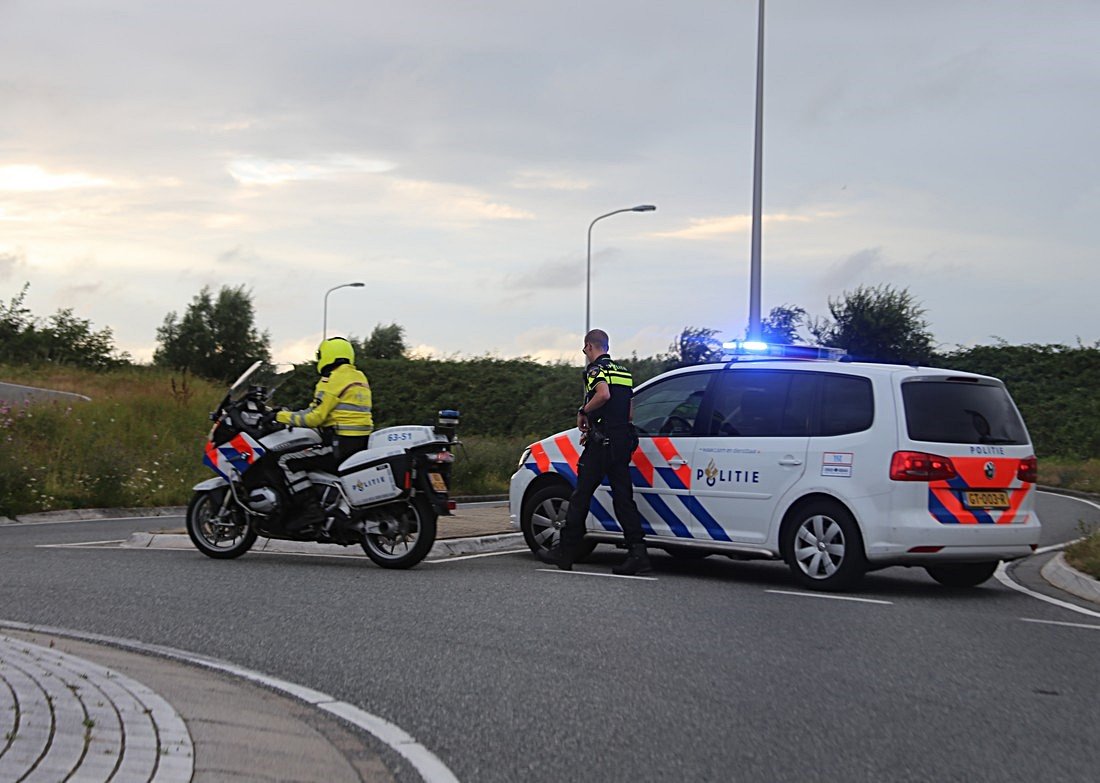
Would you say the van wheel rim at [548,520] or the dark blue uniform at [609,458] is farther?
the van wheel rim at [548,520]

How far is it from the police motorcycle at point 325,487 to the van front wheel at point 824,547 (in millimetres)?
2932

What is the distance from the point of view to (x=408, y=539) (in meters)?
11.5

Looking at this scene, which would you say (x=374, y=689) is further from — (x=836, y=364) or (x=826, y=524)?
(x=836, y=364)

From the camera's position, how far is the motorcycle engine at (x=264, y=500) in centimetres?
1178

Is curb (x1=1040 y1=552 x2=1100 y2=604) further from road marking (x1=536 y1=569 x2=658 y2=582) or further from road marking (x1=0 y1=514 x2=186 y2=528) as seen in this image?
road marking (x1=0 y1=514 x2=186 y2=528)

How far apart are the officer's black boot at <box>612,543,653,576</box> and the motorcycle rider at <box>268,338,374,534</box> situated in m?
2.54

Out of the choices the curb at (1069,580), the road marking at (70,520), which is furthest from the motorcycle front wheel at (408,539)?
the road marking at (70,520)

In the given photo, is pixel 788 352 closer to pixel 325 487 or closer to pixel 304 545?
pixel 325 487

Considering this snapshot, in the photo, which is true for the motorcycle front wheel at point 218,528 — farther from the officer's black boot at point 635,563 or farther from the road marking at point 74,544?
the officer's black boot at point 635,563

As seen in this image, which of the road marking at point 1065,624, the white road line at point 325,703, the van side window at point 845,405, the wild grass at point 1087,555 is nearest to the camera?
the white road line at point 325,703

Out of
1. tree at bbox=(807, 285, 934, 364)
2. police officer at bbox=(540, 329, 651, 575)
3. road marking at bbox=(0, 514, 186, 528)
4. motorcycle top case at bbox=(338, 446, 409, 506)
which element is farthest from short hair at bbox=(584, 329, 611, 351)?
tree at bbox=(807, 285, 934, 364)

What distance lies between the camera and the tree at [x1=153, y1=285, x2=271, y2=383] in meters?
75.2

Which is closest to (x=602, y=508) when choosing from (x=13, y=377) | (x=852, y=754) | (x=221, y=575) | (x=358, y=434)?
(x=358, y=434)

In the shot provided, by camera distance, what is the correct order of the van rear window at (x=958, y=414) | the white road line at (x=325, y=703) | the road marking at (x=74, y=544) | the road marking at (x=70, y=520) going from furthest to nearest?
the road marking at (x=70, y=520), the road marking at (x=74, y=544), the van rear window at (x=958, y=414), the white road line at (x=325, y=703)
